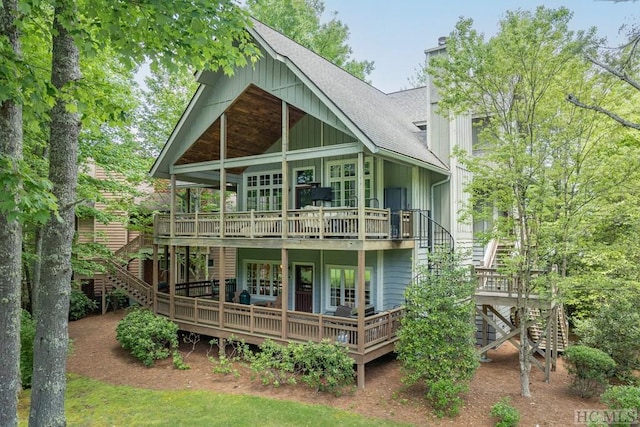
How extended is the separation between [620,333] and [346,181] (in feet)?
29.7

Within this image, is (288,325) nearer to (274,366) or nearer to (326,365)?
(274,366)

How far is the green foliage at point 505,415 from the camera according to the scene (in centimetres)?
786

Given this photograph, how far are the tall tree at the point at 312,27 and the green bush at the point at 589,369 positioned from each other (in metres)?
21.6

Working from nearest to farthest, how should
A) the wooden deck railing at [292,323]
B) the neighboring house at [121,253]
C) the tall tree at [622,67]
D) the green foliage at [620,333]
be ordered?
the tall tree at [622,67] < the wooden deck railing at [292,323] < the green foliage at [620,333] < the neighboring house at [121,253]

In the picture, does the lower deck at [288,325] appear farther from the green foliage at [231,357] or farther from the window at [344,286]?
the window at [344,286]

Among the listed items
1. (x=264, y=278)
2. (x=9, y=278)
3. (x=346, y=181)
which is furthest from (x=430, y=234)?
(x=9, y=278)

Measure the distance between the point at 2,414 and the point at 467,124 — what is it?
15.0m

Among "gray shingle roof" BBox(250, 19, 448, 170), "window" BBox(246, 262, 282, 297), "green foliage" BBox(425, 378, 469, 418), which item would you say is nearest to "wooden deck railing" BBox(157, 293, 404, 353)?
"green foliage" BBox(425, 378, 469, 418)

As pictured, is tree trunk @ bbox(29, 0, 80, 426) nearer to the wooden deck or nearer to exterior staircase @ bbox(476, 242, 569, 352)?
the wooden deck

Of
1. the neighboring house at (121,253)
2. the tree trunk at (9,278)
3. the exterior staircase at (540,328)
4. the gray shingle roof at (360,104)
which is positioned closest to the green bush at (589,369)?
the exterior staircase at (540,328)

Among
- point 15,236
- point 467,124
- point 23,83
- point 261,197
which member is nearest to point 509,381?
point 467,124

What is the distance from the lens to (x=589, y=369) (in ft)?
31.6

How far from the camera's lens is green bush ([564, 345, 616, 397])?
9516mm

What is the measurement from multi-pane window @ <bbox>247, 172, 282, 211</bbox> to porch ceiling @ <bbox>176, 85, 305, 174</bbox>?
108 cm
